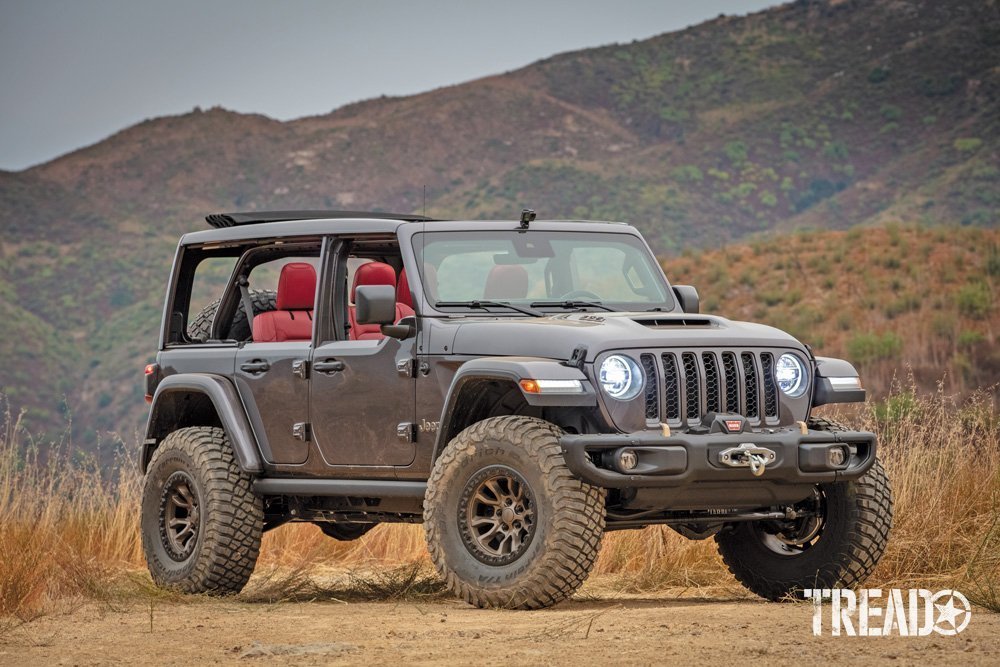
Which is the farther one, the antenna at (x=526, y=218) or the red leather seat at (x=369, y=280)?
the red leather seat at (x=369, y=280)

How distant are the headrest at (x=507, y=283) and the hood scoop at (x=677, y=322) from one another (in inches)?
39.3

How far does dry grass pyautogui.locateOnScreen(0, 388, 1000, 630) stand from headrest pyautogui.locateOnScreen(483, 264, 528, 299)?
6.12 ft

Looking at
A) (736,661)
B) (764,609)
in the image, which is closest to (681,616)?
(764,609)

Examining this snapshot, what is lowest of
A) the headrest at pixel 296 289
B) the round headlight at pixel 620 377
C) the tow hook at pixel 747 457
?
the tow hook at pixel 747 457

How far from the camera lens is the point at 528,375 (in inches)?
299

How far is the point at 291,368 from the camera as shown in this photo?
9430 millimetres

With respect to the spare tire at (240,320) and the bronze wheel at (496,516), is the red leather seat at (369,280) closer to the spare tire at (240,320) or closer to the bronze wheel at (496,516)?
the spare tire at (240,320)

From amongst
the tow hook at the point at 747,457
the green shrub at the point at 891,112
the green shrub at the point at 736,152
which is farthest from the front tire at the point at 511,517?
the green shrub at the point at 891,112

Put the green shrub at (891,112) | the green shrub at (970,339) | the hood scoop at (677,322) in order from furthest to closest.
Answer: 1. the green shrub at (891,112)
2. the green shrub at (970,339)
3. the hood scoop at (677,322)

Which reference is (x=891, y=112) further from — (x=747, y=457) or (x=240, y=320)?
(x=747, y=457)

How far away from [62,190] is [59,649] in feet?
327

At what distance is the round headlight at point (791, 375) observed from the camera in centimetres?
827

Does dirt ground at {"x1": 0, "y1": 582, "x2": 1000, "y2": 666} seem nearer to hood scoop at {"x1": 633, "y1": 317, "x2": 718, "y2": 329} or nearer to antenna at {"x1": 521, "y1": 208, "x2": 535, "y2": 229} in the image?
hood scoop at {"x1": 633, "y1": 317, "x2": 718, "y2": 329}

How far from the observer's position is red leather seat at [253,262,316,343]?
10062mm
